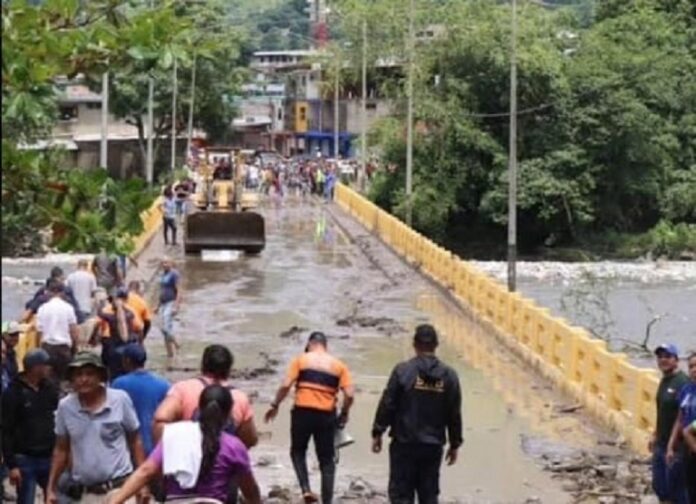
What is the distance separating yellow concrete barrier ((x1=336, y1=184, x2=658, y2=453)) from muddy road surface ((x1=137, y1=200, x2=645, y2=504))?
247 millimetres

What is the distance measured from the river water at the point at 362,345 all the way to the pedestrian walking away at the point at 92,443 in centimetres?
273

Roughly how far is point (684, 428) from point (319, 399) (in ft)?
8.80

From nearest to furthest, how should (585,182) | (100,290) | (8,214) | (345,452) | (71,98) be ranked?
(8,214) → (345,452) → (100,290) → (585,182) → (71,98)

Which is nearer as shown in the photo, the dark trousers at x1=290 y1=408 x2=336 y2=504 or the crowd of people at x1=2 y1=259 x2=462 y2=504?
the crowd of people at x1=2 y1=259 x2=462 y2=504

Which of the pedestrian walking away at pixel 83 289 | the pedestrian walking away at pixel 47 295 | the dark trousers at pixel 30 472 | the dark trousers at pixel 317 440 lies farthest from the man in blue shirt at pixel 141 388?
the pedestrian walking away at pixel 83 289

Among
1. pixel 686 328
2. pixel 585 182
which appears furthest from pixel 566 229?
pixel 686 328

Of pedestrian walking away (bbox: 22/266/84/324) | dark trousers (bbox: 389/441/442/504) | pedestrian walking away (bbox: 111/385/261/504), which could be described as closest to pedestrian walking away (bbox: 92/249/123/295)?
pedestrian walking away (bbox: 22/266/84/324)

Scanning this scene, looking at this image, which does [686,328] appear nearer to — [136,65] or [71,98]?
[136,65]

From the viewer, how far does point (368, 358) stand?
79.2 ft

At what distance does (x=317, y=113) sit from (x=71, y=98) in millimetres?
35968

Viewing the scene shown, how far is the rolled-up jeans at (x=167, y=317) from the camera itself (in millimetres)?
22562

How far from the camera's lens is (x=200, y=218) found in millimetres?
43656

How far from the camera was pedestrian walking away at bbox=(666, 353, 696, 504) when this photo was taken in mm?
11000

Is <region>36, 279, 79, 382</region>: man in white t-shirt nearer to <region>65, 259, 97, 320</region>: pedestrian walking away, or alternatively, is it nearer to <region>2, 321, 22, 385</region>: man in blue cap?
<region>2, 321, 22, 385</region>: man in blue cap
